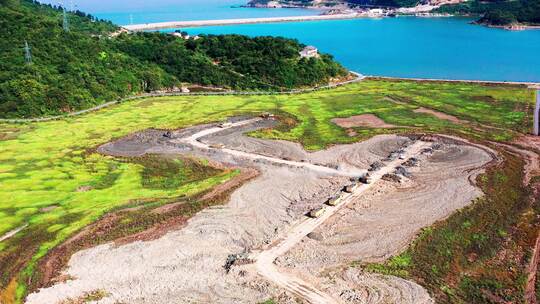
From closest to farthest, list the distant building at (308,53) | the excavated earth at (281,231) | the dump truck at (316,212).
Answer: the excavated earth at (281,231), the dump truck at (316,212), the distant building at (308,53)

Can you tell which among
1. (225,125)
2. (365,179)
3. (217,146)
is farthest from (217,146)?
(365,179)

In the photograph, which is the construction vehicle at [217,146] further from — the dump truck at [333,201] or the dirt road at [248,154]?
the dump truck at [333,201]

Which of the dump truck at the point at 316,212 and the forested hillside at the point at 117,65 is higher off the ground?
the forested hillside at the point at 117,65

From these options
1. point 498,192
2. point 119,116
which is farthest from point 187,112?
point 498,192

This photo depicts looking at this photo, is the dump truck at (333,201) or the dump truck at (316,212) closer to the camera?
the dump truck at (316,212)

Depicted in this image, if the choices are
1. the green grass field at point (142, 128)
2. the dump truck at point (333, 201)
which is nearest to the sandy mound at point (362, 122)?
the green grass field at point (142, 128)

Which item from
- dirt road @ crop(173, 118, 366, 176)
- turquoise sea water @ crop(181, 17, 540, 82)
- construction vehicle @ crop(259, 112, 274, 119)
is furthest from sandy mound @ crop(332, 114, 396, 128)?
turquoise sea water @ crop(181, 17, 540, 82)
